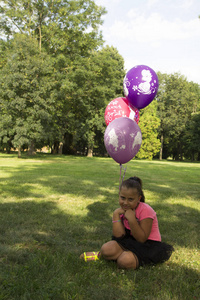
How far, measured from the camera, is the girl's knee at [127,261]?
303 centimetres

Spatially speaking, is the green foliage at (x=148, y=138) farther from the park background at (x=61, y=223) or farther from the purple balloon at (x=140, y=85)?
the purple balloon at (x=140, y=85)

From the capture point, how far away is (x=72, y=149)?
40.4m

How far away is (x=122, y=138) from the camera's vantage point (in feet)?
14.6

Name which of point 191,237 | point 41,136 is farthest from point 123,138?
point 41,136

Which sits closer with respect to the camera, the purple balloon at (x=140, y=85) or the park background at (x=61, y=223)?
the park background at (x=61, y=223)

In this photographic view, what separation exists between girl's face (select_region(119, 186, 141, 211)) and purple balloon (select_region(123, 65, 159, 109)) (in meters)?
2.71

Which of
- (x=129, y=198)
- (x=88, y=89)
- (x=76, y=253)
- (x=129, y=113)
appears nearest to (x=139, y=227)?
(x=129, y=198)

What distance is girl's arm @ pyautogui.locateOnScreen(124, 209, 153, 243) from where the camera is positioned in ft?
10.1

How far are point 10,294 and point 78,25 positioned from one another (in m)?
25.9

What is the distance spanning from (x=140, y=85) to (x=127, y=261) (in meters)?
3.45

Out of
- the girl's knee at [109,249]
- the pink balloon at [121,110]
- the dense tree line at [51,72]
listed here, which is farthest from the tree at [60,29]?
the girl's knee at [109,249]

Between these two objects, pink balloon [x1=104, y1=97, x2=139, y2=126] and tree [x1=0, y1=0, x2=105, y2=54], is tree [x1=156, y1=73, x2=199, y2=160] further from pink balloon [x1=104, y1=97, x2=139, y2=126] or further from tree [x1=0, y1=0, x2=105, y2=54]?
pink balloon [x1=104, y1=97, x2=139, y2=126]

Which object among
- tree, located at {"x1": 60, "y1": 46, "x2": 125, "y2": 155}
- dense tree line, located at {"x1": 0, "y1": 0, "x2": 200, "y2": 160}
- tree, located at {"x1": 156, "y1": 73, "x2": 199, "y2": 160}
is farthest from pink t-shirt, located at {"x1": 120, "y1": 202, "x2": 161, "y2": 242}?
tree, located at {"x1": 156, "y1": 73, "x2": 199, "y2": 160}

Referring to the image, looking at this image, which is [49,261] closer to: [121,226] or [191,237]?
[121,226]
